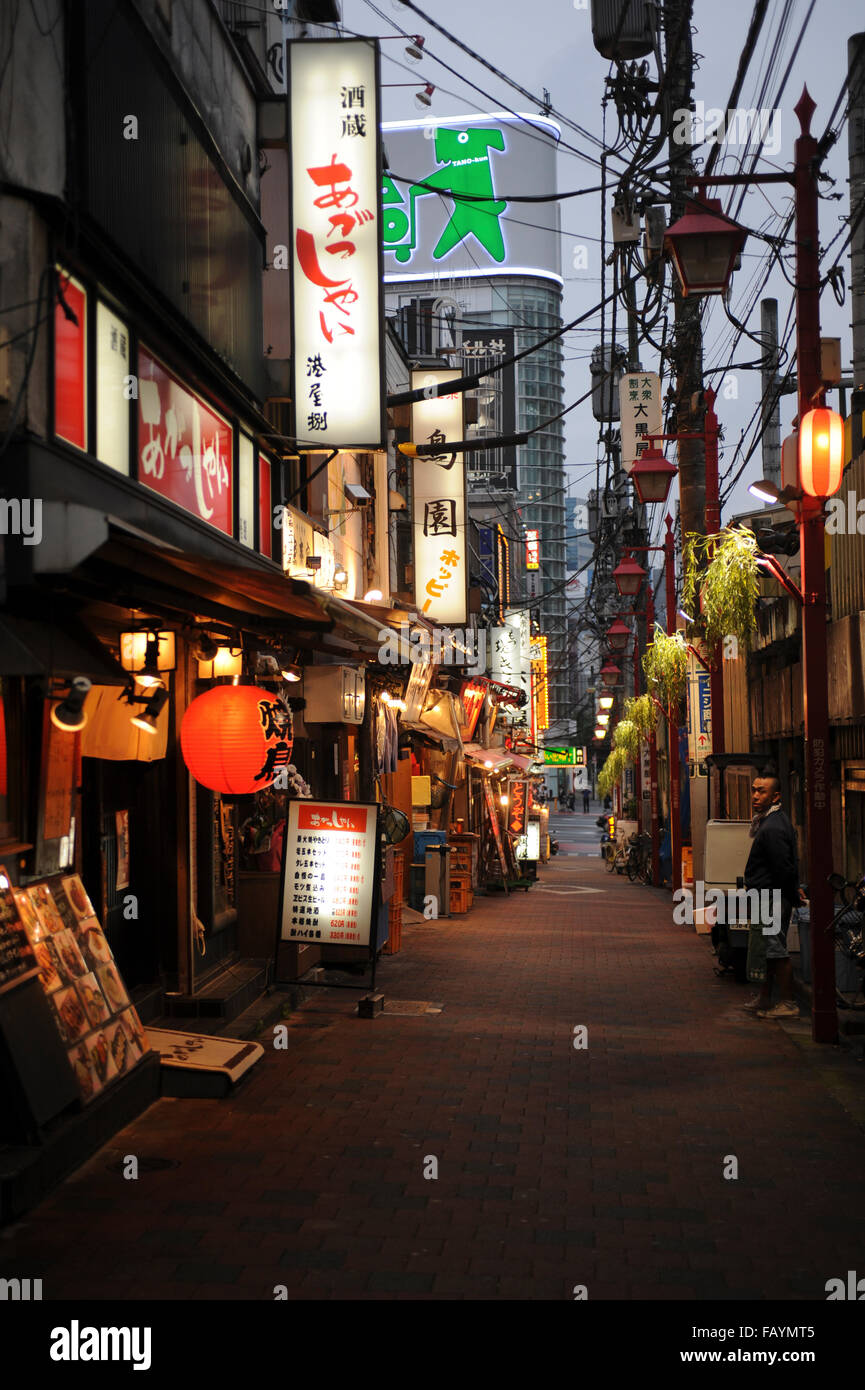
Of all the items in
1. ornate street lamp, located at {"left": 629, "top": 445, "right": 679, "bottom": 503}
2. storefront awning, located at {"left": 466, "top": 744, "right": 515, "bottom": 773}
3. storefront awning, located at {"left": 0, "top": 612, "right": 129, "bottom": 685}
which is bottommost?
storefront awning, located at {"left": 466, "top": 744, "right": 515, "bottom": 773}

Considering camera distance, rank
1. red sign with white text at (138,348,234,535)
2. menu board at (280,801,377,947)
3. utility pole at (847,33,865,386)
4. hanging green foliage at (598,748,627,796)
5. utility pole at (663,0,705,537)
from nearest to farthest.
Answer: red sign with white text at (138,348,234,535) < menu board at (280,801,377,947) < utility pole at (663,0,705,537) < utility pole at (847,33,865,386) < hanging green foliage at (598,748,627,796)

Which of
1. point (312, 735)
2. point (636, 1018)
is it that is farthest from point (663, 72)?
point (636, 1018)

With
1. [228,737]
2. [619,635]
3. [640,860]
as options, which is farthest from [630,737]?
[228,737]

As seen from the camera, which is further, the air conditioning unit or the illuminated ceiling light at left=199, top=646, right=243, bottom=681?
the air conditioning unit

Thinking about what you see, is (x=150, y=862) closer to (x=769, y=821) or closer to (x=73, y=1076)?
(x=73, y=1076)

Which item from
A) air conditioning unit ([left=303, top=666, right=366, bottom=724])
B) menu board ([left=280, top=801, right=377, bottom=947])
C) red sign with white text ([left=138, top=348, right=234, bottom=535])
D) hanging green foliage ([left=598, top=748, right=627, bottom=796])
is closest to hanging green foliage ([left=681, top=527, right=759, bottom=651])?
air conditioning unit ([left=303, top=666, right=366, bottom=724])

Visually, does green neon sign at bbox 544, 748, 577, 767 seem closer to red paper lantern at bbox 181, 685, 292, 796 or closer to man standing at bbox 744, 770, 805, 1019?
man standing at bbox 744, 770, 805, 1019

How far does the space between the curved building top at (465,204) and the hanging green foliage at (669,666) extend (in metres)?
48.9

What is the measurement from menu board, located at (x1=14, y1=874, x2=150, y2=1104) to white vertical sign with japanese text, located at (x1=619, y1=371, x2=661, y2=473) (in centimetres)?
1877

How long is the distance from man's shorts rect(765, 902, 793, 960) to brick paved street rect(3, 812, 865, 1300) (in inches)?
30.1

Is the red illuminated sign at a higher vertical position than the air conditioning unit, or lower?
higher

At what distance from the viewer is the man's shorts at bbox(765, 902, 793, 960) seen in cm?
1350

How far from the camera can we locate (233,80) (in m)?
14.9

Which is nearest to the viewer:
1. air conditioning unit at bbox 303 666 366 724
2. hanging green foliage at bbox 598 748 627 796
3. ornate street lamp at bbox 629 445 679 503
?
air conditioning unit at bbox 303 666 366 724
